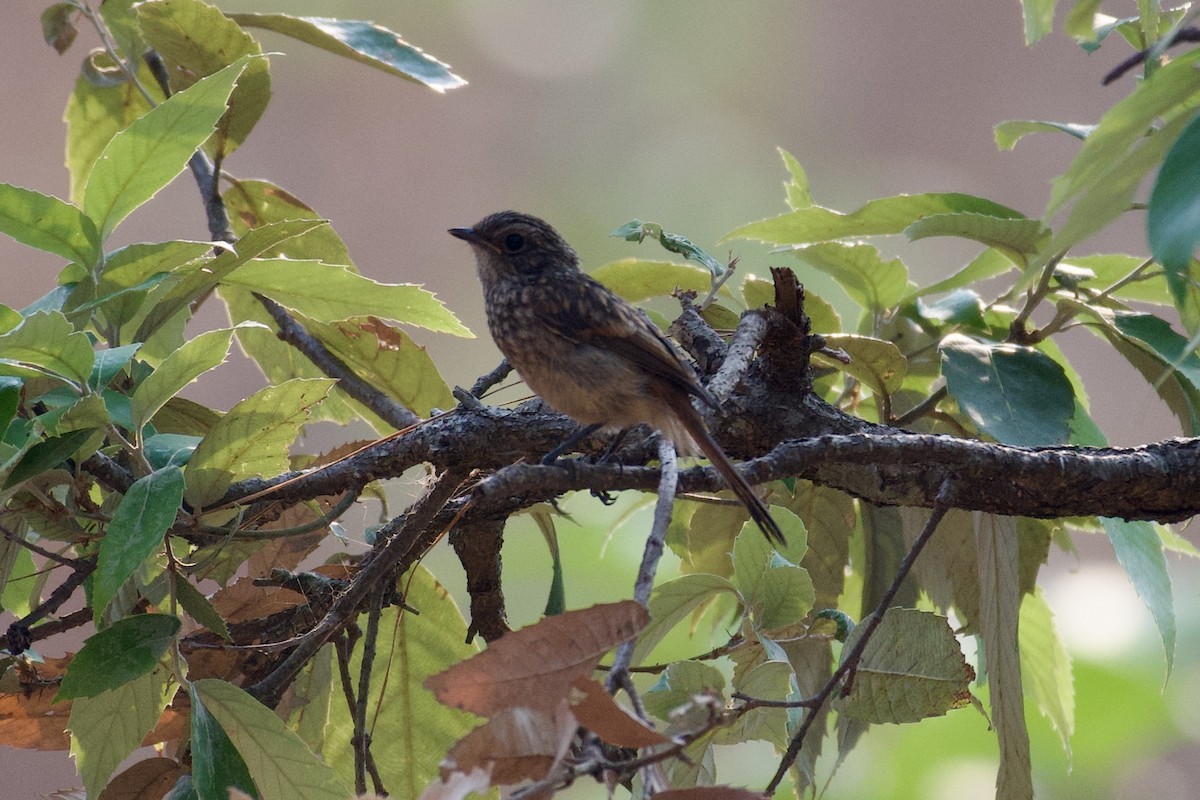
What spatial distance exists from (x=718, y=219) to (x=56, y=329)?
5618 millimetres

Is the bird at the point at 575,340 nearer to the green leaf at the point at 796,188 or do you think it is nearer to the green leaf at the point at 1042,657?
the green leaf at the point at 796,188

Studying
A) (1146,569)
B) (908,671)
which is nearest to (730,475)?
(908,671)

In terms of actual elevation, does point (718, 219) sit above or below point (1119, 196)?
above

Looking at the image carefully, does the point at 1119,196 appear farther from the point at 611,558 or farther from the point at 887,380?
the point at 611,558

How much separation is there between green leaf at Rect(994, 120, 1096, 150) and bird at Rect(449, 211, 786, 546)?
27.9 inches

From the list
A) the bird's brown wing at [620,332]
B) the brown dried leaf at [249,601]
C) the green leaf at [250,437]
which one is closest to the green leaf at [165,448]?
the green leaf at [250,437]

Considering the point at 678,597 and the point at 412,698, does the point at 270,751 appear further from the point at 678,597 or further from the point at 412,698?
the point at 678,597

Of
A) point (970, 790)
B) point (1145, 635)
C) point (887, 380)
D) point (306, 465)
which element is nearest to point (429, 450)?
point (306, 465)

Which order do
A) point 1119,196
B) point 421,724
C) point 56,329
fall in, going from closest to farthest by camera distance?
point 1119,196, point 56,329, point 421,724

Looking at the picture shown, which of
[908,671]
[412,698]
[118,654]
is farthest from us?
[412,698]

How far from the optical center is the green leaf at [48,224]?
4.98 ft

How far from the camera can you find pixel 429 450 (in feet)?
5.38

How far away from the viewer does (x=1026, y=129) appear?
1.91 m

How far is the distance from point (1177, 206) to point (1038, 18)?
2.06 feet
